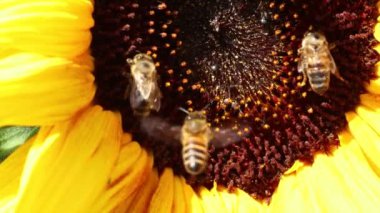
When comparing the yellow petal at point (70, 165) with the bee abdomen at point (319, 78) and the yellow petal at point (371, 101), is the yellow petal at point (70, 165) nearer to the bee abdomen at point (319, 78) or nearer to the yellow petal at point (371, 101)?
the bee abdomen at point (319, 78)

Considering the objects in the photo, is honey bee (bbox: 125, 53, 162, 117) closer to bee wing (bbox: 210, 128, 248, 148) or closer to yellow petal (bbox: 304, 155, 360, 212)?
bee wing (bbox: 210, 128, 248, 148)

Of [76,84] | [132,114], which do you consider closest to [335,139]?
[132,114]

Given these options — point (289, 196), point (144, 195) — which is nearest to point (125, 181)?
point (144, 195)

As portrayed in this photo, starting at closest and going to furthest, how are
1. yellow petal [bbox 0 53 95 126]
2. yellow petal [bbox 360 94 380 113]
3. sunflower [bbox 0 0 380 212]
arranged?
yellow petal [bbox 0 53 95 126] < sunflower [bbox 0 0 380 212] < yellow petal [bbox 360 94 380 113]

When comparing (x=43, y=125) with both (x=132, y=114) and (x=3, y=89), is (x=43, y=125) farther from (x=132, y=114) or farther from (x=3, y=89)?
(x=132, y=114)

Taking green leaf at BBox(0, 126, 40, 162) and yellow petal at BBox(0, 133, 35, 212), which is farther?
green leaf at BBox(0, 126, 40, 162)

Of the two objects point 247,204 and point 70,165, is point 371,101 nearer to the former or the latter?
point 247,204

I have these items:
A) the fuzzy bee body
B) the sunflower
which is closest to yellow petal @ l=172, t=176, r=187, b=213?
the sunflower
